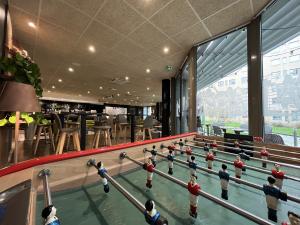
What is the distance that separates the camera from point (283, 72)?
259cm

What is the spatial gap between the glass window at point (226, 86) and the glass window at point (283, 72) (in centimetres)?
38

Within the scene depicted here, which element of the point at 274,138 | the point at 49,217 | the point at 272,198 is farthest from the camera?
the point at 274,138

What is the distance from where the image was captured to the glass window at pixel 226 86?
3.31 meters

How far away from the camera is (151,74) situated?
711 cm

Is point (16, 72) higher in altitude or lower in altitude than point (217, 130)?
higher

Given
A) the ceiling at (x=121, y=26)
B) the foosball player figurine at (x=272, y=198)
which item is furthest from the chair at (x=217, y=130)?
the foosball player figurine at (x=272, y=198)

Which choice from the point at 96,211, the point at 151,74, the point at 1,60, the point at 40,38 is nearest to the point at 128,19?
the point at 1,60

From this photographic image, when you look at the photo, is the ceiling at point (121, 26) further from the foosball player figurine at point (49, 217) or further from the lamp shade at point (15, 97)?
the foosball player figurine at point (49, 217)

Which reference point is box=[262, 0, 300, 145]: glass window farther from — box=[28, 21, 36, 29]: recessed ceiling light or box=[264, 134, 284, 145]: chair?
box=[28, 21, 36, 29]: recessed ceiling light

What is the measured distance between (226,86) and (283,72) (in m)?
1.45

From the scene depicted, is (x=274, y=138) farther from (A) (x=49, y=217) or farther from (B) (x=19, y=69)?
(B) (x=19, y=69)

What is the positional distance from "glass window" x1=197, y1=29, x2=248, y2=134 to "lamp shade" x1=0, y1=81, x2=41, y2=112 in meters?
3.51

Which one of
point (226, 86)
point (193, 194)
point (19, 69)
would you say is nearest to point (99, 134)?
point (19, 69)

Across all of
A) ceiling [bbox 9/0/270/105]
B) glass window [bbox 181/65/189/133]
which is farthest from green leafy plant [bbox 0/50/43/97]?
glass window [bbox 181/65/189/133]
